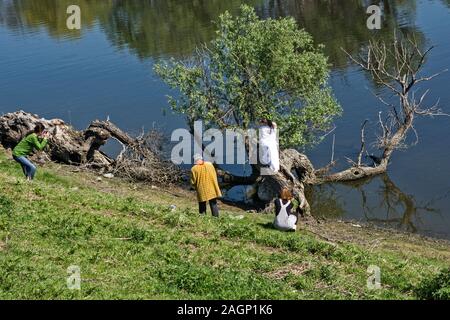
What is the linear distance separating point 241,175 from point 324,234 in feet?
31.6

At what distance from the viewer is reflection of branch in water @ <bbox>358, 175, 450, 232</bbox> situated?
2697 centimetres

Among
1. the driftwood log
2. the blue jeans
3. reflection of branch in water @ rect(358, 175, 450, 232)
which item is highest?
the blue jeans

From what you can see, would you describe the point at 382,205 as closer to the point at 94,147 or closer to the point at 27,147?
the point at 94,147

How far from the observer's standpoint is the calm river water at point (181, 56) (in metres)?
29.0

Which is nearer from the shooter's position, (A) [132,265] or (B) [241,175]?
(A) [132,265]

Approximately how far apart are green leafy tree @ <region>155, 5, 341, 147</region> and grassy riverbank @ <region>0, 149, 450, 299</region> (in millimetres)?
9562

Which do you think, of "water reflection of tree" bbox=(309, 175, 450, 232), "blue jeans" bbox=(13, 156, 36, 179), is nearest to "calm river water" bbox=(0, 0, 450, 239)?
"water reflection of tree" bbox=(309, 175, 450, 232)

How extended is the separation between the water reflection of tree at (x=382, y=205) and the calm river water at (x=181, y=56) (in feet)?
0.15

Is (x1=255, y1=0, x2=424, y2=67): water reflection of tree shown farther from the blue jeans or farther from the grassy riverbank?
the grassy riverbank

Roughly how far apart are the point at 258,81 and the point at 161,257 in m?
15.7
